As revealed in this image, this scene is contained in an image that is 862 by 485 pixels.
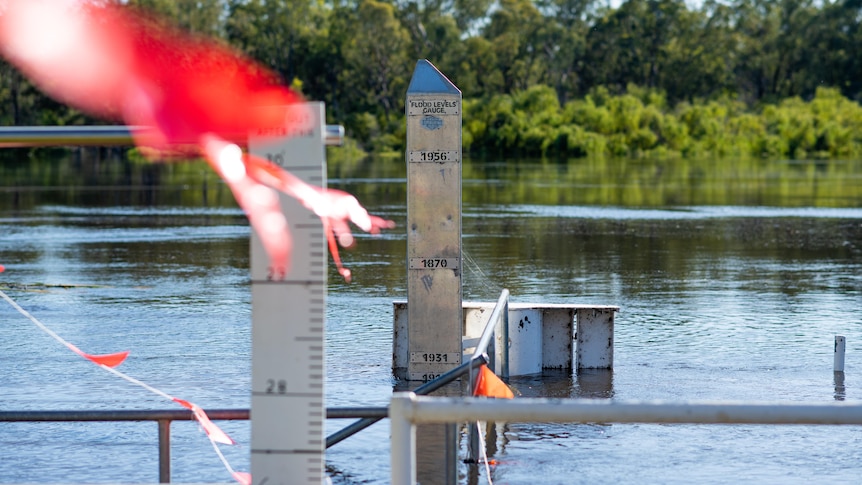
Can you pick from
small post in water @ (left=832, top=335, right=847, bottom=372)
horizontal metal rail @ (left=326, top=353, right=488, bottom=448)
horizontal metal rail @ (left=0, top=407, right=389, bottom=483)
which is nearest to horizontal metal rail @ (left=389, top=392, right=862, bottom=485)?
horizontal metal rail @ (left=0, top=407, right=389, bottom=483)

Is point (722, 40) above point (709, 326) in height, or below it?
above

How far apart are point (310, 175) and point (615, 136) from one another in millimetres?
Result: 85764

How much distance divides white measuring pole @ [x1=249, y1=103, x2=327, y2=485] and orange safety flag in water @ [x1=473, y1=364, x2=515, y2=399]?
2.78 m

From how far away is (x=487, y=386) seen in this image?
20.3 feet

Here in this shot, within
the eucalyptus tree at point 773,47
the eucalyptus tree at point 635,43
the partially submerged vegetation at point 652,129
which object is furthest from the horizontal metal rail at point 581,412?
the eucalyptus tree at point 635,43

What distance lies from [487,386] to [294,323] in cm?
338

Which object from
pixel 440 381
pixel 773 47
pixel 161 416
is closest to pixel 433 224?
pixel 440 381

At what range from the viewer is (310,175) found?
2855 mm

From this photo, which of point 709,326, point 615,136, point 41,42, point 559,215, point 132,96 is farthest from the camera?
point 615,136

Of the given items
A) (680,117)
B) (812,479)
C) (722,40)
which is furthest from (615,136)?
(812,479)

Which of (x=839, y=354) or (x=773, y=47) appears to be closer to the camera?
(x=839, y=354)

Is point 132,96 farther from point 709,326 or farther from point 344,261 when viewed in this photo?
point 344,261

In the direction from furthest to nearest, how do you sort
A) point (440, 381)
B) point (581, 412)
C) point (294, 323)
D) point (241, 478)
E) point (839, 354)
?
1. point (839, 354)
2. point (440, 381)
3. point (241, 478)
4. point (581, 412)
5. point (294, 323)

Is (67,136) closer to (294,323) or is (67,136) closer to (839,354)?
(294,323)
